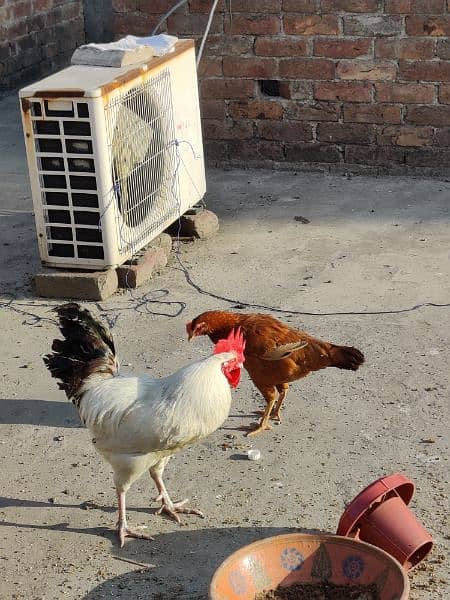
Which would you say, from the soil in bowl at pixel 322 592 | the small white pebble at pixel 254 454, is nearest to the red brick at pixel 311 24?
the small white pebble at pixel 254 454

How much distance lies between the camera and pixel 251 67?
7.88 m

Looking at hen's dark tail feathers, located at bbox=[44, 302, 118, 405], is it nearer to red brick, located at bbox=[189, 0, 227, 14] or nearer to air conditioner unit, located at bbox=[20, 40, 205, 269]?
air conditioner unit, located at bbox=[20, 40, 205, 269]

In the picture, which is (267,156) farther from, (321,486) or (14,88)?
(321,486)

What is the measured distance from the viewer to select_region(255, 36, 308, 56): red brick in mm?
7715

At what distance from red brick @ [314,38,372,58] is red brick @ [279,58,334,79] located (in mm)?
67

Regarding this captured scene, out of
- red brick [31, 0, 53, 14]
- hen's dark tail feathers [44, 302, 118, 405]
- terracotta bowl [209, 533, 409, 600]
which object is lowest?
terracotta bowl [209, 533, 409, 600]

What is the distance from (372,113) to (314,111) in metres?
0.45

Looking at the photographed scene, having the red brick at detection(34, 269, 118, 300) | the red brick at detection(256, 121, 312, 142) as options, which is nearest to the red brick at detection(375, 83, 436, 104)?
the red brick at detection(256, 121, 312, 142)

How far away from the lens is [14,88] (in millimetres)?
10680

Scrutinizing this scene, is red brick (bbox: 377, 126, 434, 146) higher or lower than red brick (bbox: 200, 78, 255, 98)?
lower

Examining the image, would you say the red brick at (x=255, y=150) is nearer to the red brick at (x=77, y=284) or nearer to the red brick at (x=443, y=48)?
the red brick at (x=443, y=48)

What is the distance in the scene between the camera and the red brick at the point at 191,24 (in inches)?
308

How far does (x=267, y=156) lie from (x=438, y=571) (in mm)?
5076

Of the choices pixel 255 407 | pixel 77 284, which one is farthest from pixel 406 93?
pixel 255 407
